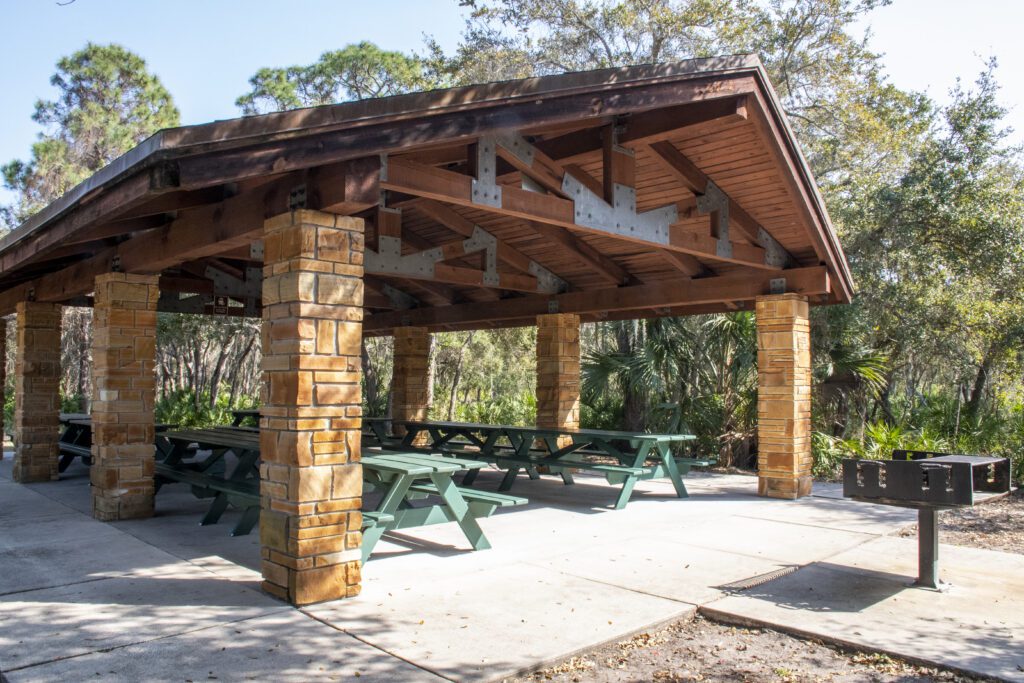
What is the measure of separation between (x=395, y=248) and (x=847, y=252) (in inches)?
305

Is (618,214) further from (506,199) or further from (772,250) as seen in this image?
(772,250)

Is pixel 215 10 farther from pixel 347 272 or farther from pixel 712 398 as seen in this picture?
pixel 712 398

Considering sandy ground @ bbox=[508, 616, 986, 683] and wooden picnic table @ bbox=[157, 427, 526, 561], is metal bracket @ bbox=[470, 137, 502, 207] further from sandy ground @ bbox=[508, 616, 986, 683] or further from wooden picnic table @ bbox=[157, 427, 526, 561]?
sandy ground @ bbox=[508, 616, 986, 683]

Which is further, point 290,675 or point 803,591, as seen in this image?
point 803,591

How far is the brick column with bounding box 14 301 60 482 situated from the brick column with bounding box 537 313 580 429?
5.97 m

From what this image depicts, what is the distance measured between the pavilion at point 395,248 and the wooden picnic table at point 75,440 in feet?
1.52

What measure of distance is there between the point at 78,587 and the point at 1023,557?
21.0 ft

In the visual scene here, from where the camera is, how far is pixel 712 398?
12.1 meters

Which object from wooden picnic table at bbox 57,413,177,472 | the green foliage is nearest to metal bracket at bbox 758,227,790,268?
wooden picnic table at bbox 57,413,177,472

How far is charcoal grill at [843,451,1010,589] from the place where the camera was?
4316mm

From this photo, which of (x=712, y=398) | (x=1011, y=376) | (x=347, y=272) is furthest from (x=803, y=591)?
(x=1011, y=376)

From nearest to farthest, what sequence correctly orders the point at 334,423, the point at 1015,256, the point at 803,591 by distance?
the point at 334,423 < the point at 803,591 < the point at 1015,256

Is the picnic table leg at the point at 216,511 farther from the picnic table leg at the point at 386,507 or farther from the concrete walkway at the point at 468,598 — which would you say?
the picnic table leg at the point at 386,507

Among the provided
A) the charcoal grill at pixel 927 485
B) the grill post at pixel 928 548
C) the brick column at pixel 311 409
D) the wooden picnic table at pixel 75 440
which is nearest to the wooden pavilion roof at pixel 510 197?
the brick column at pixel 311 409
